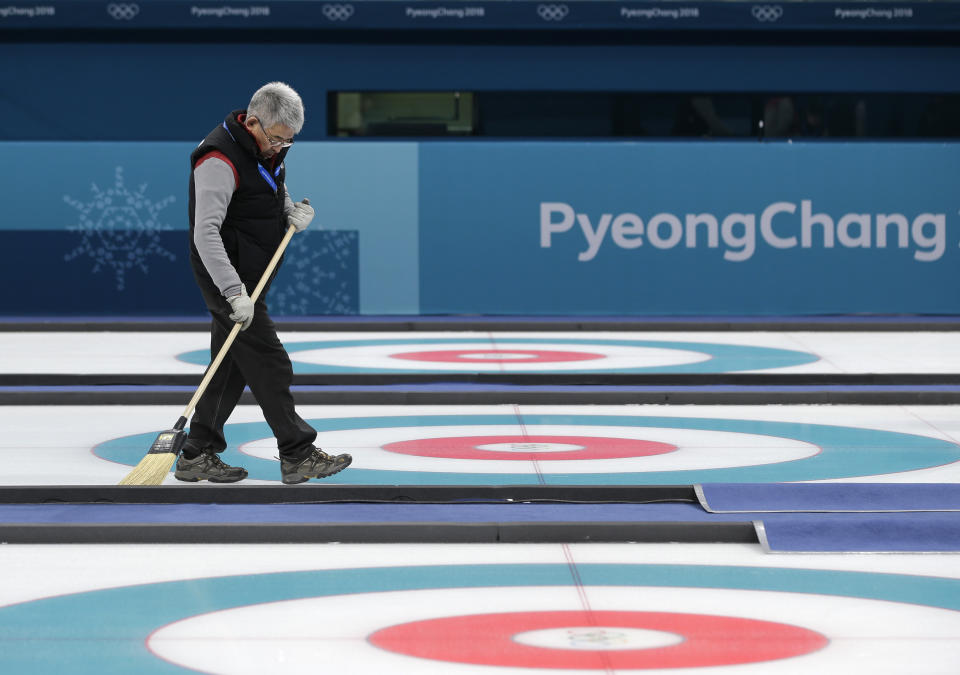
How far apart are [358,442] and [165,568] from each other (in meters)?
2.97

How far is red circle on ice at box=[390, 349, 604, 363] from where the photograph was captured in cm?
1218

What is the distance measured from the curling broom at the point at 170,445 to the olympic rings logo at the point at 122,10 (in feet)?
51.8

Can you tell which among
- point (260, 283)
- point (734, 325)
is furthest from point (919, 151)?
point (260, 283)

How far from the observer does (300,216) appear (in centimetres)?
707

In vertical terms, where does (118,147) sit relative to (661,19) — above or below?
below

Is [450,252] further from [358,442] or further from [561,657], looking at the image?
[561,657]

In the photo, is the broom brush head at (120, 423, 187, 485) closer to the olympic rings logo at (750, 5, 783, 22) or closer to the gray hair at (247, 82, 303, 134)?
the gray hair at (247, 82, 303, 134)

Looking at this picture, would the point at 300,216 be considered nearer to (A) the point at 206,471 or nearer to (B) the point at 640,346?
(A) the point at 206,471

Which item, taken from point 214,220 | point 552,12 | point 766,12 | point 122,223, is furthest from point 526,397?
point 766,12

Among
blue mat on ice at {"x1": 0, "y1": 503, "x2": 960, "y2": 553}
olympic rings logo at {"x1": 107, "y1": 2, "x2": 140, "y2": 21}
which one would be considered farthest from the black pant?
olympic rings logo at {"x1": 107, "y1": 2, "x2": 140, "y2": 21}

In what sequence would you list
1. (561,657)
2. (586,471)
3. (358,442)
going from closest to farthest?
1. (561,657)
2. (586,471)
3. (358,442)

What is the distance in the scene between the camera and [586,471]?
7414mm

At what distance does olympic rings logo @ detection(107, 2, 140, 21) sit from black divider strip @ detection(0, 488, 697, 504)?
53.6 ft

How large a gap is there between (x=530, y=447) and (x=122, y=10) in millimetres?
15245
